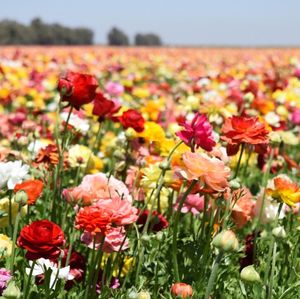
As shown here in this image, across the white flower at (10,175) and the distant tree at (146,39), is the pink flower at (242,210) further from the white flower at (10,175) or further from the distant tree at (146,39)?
the distant tree at (146,39)

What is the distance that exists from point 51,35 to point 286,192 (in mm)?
28696

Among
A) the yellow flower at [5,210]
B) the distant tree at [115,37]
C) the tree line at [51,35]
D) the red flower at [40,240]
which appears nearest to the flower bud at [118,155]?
the yellow flower at [5,210]

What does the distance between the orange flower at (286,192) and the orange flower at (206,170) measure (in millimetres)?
308

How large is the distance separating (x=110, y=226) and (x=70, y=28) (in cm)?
3354

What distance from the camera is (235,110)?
11.9ft

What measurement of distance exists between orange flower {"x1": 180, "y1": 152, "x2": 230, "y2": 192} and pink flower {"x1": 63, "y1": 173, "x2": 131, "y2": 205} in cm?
25

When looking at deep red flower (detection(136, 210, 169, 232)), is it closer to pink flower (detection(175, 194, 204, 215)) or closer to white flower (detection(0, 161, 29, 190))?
pink flower (detection(175, 194, 204, 215))

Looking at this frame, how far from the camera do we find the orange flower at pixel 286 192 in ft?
5.85

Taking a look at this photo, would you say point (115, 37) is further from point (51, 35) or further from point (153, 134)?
point (153, 134)

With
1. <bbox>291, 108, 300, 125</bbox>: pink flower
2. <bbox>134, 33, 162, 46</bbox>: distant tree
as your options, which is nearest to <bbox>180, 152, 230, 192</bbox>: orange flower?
<bbox>291, 108, 300, 125</bbox>: pink flower

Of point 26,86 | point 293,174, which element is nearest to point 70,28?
point 26,86

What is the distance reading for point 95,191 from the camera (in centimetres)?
177

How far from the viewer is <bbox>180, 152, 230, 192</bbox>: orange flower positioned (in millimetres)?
1522

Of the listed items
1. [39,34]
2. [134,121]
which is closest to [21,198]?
[134,121]
